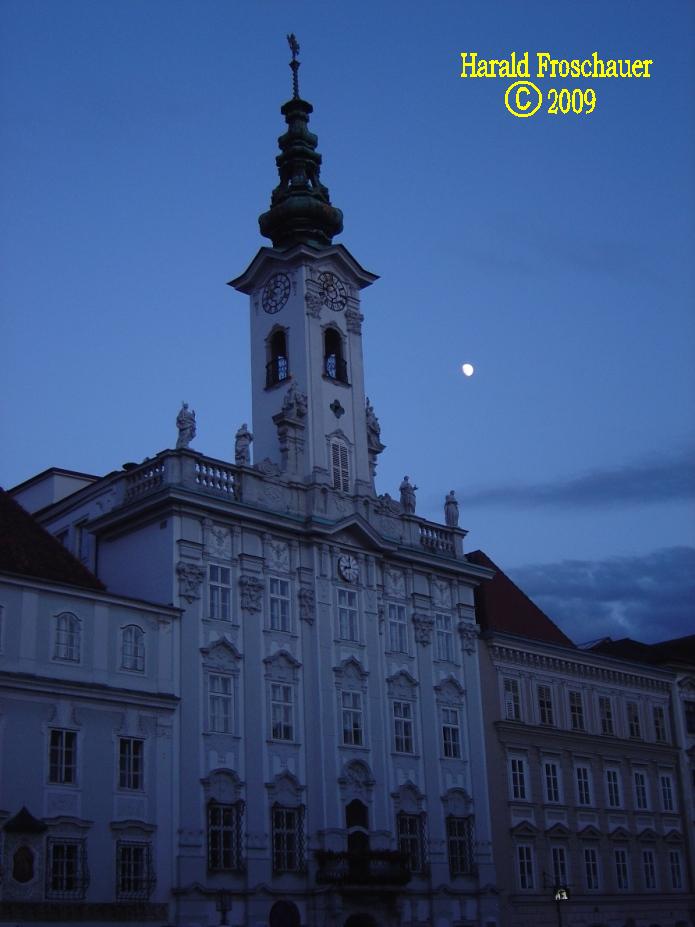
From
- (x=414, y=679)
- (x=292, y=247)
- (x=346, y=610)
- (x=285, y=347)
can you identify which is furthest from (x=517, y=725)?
(x=292, y=247)

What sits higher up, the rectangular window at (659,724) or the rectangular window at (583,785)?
the rectangular window at (659,724)

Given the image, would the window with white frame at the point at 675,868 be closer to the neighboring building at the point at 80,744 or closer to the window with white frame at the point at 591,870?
the window with white frame at the point at 591,870

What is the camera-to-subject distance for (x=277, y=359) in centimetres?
5409

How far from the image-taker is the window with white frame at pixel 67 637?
39.2 m

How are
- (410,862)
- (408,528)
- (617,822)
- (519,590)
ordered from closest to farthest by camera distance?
1. (410,862)
2. (408,528)
3. (617,822)
4. (519,590)

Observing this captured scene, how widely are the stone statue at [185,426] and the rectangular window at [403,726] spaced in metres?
13.0

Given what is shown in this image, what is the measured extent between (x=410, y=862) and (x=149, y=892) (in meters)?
12.5

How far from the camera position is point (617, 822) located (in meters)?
58.6

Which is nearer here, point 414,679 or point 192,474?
point 192,474

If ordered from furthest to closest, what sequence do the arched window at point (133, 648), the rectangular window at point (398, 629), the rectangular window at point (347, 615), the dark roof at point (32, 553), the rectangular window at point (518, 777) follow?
the rectangular window at point (518, 777) < the rectangular window at point (398, 629) < the rectangular window at point (347, 615) < the arched window at point (133, 648) < the dark roof at point (32, 553)

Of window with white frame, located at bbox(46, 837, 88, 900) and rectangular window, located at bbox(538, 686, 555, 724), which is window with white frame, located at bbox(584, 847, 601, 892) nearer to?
rectangular window, located at bbox(538, 686, 555, 724)

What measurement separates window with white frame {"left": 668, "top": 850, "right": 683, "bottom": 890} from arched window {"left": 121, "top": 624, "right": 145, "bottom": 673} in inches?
1222

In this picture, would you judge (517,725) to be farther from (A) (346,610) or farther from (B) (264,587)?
(B) (264,587)

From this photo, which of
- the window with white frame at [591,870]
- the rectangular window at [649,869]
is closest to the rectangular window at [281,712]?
the window with white frame at [591,870]
